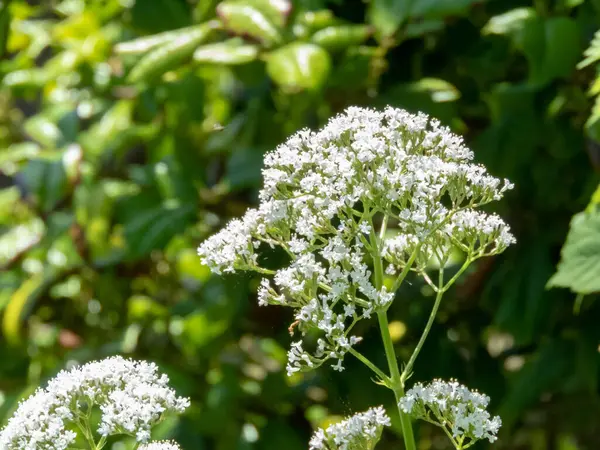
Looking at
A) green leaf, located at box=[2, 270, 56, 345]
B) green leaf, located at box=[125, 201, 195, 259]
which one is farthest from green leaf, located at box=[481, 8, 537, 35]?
green leaf, located at box=[2, 270, 56, 345]

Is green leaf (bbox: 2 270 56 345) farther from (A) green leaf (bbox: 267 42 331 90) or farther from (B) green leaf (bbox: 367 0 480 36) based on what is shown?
(B) green leaf (bbox: 367 0 480 36)

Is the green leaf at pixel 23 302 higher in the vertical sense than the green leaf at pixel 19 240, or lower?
lower

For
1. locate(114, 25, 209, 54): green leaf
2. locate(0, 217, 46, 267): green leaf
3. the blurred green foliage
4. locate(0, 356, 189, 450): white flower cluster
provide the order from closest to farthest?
locate(0, 356, 189, 450): white flower cluster < the blurred green foliage < locate(114, 25, 209, 54): green leaf < locate(0, 217, 46, 267): green leaf

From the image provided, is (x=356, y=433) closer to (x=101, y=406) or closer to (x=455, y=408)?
(x=455, y=408)

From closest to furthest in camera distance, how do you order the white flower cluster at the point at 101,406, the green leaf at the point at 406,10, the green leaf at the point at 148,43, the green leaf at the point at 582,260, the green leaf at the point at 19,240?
the white flower cluster at the point at 101,406, the green leaf at the point at 582,260, the green leaf at the point at 406,10, the green leaf at the point at 148,43, the green leaf at the point at 19,240

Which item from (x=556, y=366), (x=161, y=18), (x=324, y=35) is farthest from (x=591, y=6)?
(x=161, y=18)

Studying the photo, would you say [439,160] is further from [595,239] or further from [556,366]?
[556,366]

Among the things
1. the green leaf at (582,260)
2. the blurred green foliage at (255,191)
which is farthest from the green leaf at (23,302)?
the green leaf at (582,260)

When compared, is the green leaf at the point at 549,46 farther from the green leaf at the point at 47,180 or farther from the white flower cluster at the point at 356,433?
the green leaf at the point at 47,180
